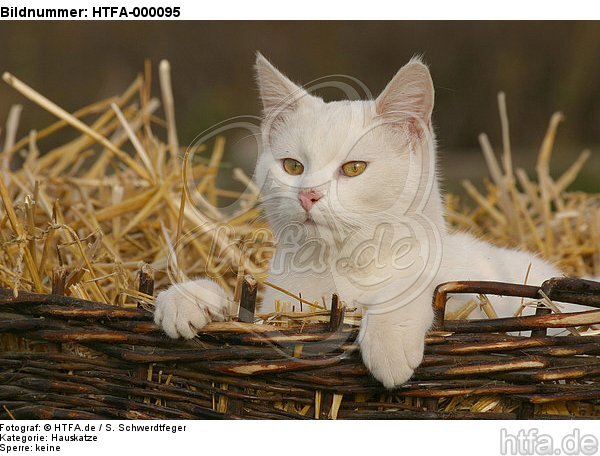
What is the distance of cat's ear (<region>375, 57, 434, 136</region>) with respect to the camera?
1.50m

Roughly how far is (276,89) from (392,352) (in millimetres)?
750

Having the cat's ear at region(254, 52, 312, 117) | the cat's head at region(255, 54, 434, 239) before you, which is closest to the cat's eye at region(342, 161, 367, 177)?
the cat's head at region(255, 54, 434, 239)

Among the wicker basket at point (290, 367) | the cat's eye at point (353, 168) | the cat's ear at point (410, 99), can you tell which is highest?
the cat's ear at point (410, 99)

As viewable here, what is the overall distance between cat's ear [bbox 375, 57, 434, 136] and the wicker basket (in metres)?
0.44

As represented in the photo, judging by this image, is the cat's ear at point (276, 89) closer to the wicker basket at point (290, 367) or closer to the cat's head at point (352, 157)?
the cat's head at point (352, 157)

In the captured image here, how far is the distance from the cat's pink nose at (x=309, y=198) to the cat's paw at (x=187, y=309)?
0.82 feet

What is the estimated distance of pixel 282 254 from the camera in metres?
1.66

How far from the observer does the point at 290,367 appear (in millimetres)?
1291

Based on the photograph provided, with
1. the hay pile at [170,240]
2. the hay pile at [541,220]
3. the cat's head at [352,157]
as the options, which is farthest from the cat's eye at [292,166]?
the hay pile at [541,220]

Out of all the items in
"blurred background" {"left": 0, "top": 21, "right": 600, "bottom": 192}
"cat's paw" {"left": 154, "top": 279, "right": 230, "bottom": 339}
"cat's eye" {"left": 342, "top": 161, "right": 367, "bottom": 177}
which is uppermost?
"blurred background" {"left": 0, "top": 21, "right": 600, "bottom": 192}

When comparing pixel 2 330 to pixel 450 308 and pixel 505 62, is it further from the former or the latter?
pixel 505 62

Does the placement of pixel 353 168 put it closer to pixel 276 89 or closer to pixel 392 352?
pixel 276 89

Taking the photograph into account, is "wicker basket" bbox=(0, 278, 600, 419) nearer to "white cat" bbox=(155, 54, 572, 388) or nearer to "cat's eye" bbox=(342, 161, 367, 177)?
"white cat" bbox=(155, 54, 572, 388)

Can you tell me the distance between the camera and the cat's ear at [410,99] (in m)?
1.50
